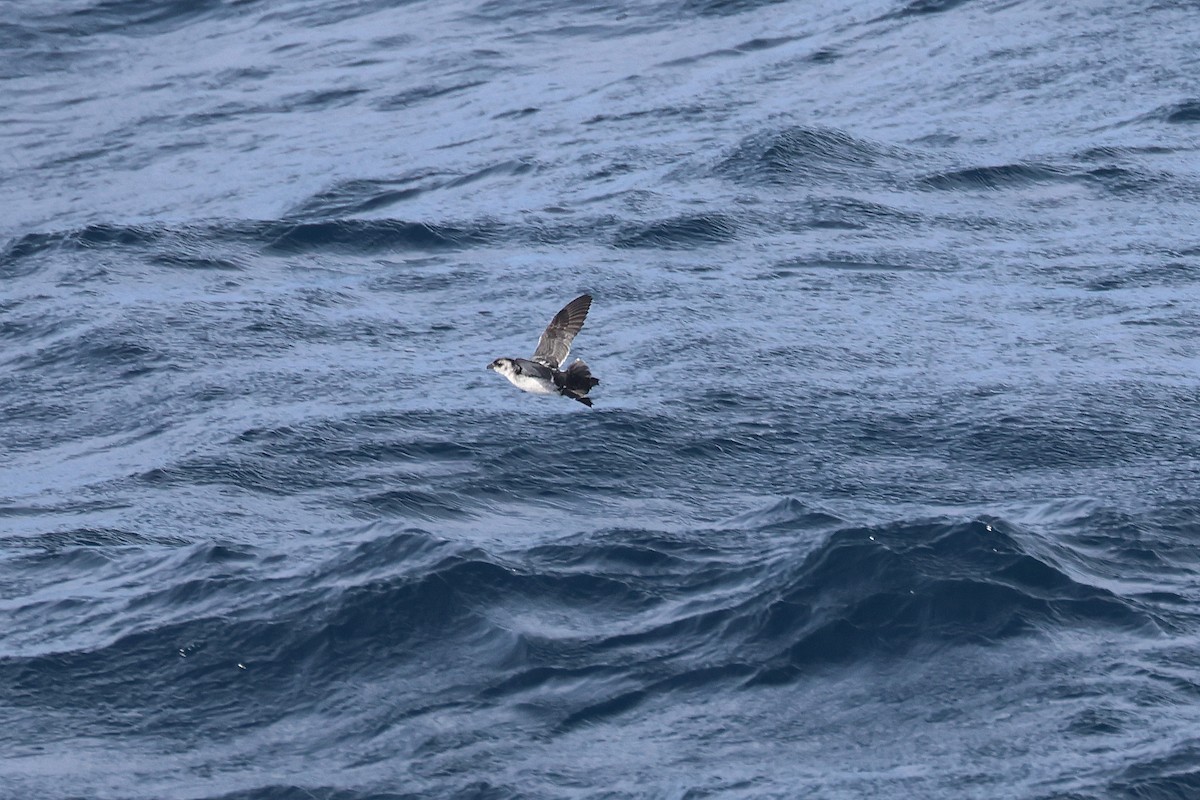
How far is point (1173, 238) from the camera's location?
1992 centimetres

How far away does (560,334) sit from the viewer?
45.0ft

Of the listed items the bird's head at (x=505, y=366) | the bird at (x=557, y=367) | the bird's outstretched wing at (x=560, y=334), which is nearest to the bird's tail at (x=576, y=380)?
the bird at (x=557, y=367)

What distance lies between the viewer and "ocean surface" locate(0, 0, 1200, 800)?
13.0m

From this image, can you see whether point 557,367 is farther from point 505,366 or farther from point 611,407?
point 611,407

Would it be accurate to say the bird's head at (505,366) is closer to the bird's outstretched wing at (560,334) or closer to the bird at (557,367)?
the bird at (557,367)

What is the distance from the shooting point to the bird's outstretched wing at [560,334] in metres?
13.6

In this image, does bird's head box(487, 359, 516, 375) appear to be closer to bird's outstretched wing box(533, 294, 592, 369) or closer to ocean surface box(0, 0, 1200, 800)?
bird's outstretched wing box(533, 294, 592, 369)

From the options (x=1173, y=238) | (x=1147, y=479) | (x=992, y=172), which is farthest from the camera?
(x=992, y=172)

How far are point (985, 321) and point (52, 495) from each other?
9.07 m

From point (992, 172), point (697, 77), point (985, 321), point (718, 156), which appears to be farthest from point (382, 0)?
point (985, 321)

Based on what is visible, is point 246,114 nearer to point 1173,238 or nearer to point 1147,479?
point 1173,238

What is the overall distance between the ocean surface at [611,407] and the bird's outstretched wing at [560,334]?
201 cm

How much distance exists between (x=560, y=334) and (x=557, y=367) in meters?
0.26

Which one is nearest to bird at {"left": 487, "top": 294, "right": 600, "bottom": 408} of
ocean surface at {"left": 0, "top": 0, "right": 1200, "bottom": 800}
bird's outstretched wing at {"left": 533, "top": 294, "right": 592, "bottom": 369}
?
bird's outstretched wing at {"left": 533, "top": 294, "right": 592, "bottom": 369}
